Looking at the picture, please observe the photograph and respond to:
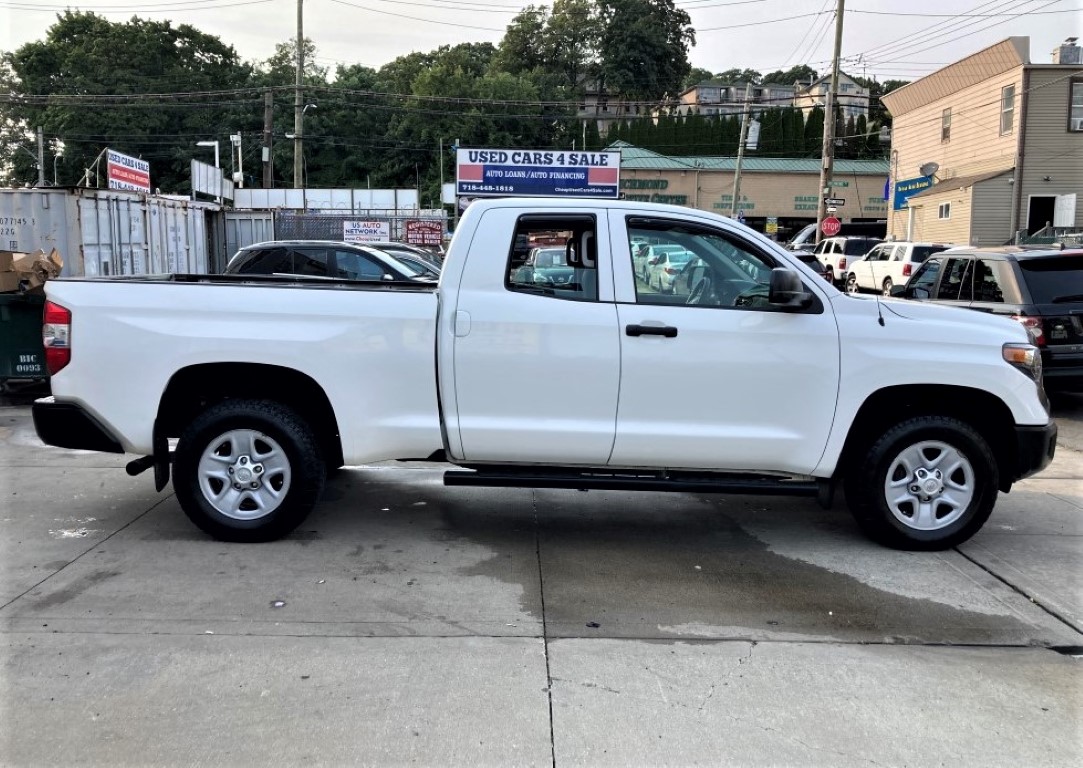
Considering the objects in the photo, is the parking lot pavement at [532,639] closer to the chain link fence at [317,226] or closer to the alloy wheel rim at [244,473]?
the alloy wheel rim at [244,473]

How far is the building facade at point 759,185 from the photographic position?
5550cm

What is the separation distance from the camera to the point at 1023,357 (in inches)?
198

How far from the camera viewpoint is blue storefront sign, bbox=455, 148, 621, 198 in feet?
73.6

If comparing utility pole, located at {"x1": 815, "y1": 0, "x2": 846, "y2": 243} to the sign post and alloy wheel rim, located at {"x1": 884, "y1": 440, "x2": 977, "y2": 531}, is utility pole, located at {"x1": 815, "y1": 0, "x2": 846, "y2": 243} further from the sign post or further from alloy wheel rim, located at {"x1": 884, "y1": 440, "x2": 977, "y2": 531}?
alloy wheel rim, located at {"x1": 884, "y1": 440, "x2": 977, "y2": 531}

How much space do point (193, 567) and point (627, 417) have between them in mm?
2589

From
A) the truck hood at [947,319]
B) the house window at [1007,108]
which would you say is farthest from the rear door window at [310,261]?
the house window at [1007,108]

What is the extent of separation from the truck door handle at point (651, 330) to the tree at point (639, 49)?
89.4m

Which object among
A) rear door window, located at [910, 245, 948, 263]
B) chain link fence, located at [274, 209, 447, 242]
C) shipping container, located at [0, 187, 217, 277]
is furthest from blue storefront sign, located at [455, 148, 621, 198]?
rear door window, located at [910, 245, 948, 263]

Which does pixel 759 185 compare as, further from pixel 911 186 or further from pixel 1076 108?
pixel 1076 108

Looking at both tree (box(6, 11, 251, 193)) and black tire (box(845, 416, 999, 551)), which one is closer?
black tire (box(845, 416, 999, 551))

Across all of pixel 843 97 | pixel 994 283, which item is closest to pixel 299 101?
pixel 994 283

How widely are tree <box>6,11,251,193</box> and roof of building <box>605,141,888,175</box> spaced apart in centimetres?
2968

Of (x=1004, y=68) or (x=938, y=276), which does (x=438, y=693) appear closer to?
(x=938, y=276)

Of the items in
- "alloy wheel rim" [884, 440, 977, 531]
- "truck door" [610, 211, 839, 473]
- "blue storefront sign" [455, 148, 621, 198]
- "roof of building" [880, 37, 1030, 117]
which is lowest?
"alloy wheel rim" [884, 440, 977, 531]
